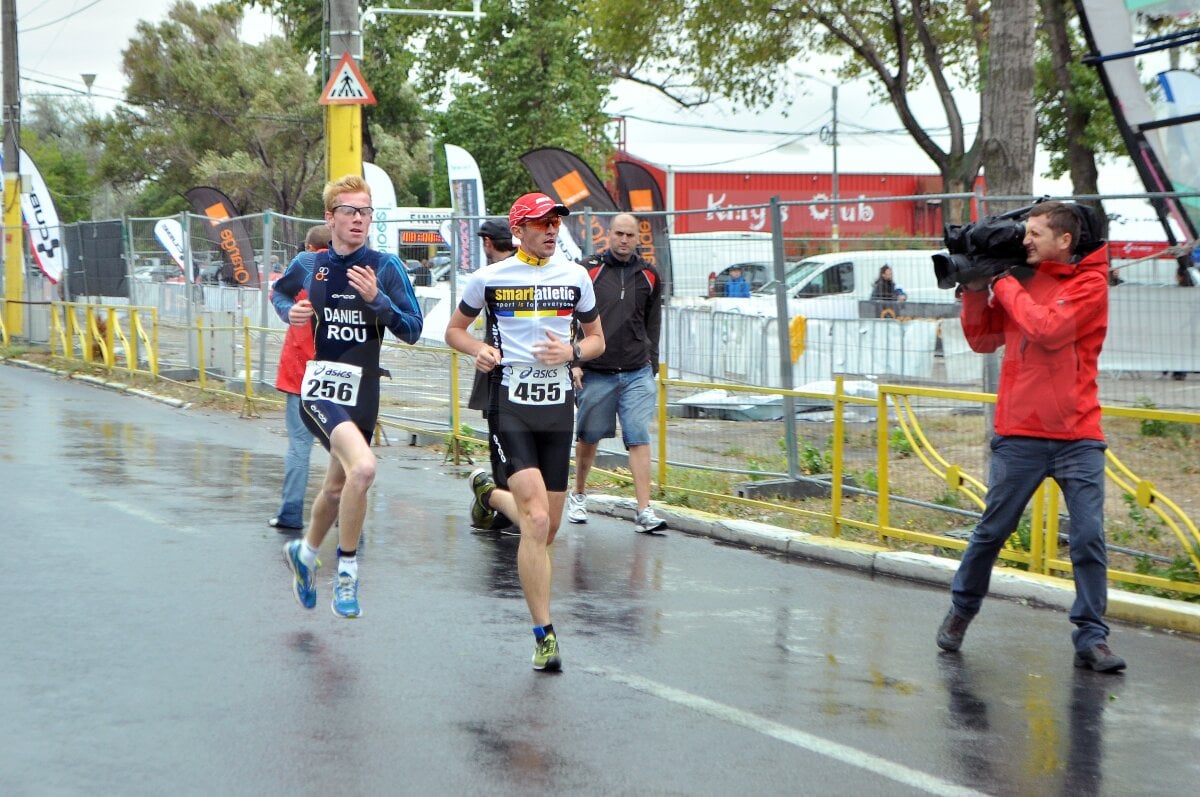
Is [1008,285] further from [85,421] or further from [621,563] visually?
[85,421]

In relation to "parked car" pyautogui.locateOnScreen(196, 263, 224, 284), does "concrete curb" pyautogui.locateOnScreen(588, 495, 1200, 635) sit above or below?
below

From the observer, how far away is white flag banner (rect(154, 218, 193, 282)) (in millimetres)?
21156

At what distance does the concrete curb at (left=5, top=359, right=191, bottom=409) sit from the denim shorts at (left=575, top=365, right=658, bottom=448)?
960 cm

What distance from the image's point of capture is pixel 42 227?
2683 cm

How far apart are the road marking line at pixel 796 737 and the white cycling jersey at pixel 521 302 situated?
1391mm

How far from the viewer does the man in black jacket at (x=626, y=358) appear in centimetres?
985

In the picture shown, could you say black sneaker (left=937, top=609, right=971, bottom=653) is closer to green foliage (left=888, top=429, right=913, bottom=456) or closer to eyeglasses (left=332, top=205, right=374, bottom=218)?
green foliage (left=888, top=429, right=913, bottom=456)

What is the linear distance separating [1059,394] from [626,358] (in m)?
3.89

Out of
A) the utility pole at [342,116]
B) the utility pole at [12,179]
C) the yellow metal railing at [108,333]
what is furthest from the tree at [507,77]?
the utility pole at [342,116]

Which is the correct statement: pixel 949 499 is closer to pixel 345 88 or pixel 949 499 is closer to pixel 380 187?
pixel 345 88

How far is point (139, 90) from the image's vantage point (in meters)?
64.4

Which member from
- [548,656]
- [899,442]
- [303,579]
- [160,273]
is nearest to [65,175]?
[160,273]

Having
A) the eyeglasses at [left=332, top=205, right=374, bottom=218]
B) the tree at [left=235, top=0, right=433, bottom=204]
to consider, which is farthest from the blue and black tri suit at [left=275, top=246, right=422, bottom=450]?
the tree at [left=235, top=0, right=433, bottom=204]

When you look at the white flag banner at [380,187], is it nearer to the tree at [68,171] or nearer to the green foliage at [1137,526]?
the green foliage at [1137,526]
